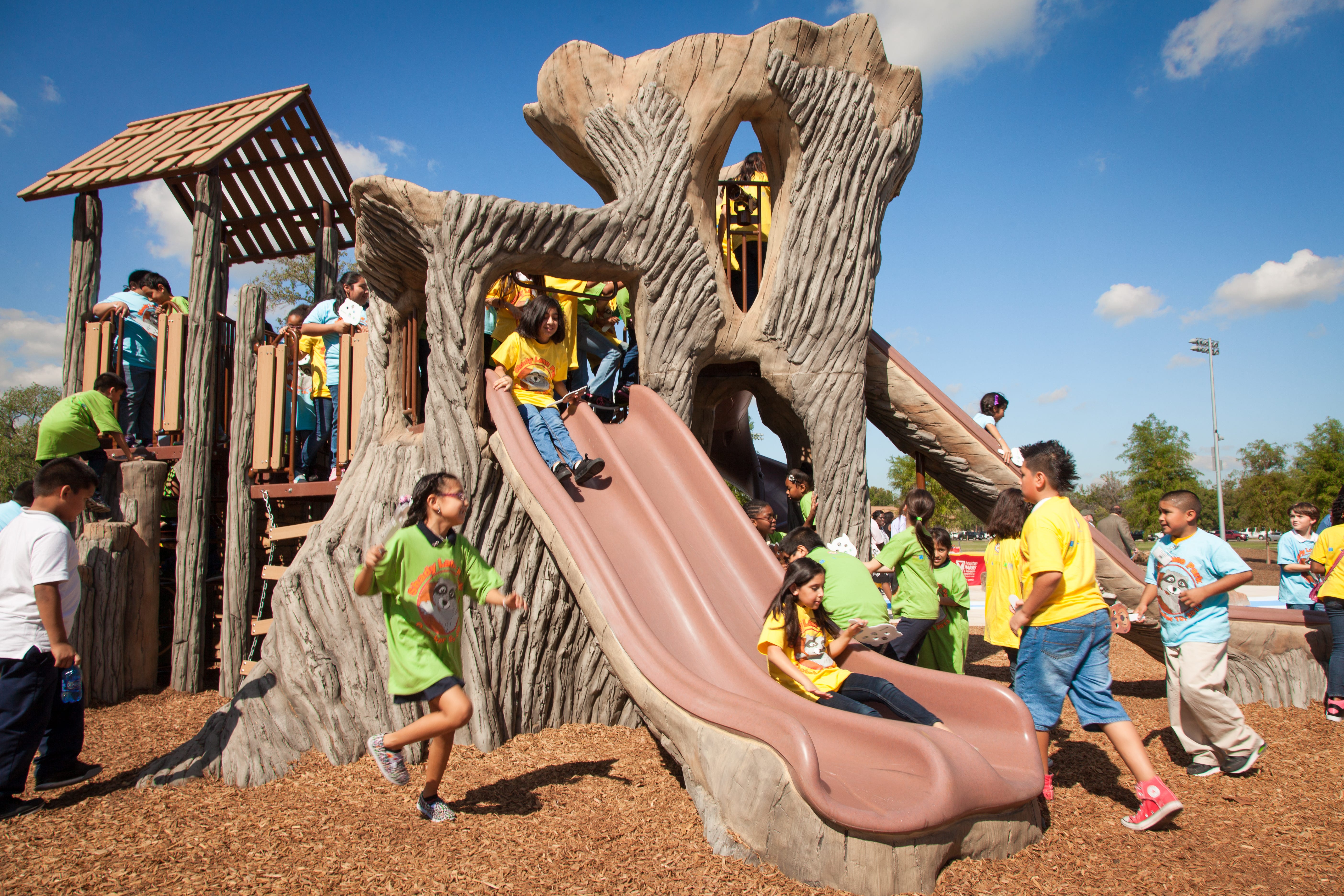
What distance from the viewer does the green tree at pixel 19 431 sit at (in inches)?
1287

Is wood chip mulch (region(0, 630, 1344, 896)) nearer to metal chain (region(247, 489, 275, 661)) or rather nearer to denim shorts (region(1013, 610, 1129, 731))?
denim shorts (region(1013, 610, 1129, 731))

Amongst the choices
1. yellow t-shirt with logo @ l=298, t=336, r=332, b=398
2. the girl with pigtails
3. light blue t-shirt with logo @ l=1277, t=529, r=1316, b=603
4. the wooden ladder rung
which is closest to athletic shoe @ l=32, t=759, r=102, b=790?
the wooden ladder rung

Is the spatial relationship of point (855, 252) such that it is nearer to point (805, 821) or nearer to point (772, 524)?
point (772, 524)

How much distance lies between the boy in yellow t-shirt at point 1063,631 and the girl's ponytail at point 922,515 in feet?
5.07

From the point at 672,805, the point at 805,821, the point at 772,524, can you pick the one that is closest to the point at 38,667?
the point at 672,805

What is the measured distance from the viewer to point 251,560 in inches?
276

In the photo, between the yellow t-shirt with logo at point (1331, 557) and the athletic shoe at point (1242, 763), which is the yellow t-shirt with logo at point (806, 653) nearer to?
the athletic shoe at point (1242, 763)

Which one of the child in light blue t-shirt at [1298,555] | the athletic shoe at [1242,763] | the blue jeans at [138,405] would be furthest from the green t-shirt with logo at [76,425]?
the child in light blue t-shirt at [1298,555]

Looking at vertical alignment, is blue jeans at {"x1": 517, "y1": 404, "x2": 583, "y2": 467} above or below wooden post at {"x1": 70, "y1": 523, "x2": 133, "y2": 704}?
above

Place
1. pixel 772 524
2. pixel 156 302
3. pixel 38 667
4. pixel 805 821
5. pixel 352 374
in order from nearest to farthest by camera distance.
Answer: pixel 805 821
pixel 38 667
pixel 772 524
pixel 352 374
pixel 156 302

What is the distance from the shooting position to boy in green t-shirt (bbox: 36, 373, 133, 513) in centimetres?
609

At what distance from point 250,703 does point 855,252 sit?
5489mm

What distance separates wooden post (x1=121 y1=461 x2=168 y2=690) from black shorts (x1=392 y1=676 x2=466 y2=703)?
4.79m

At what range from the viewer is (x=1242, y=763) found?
4.24 meters
